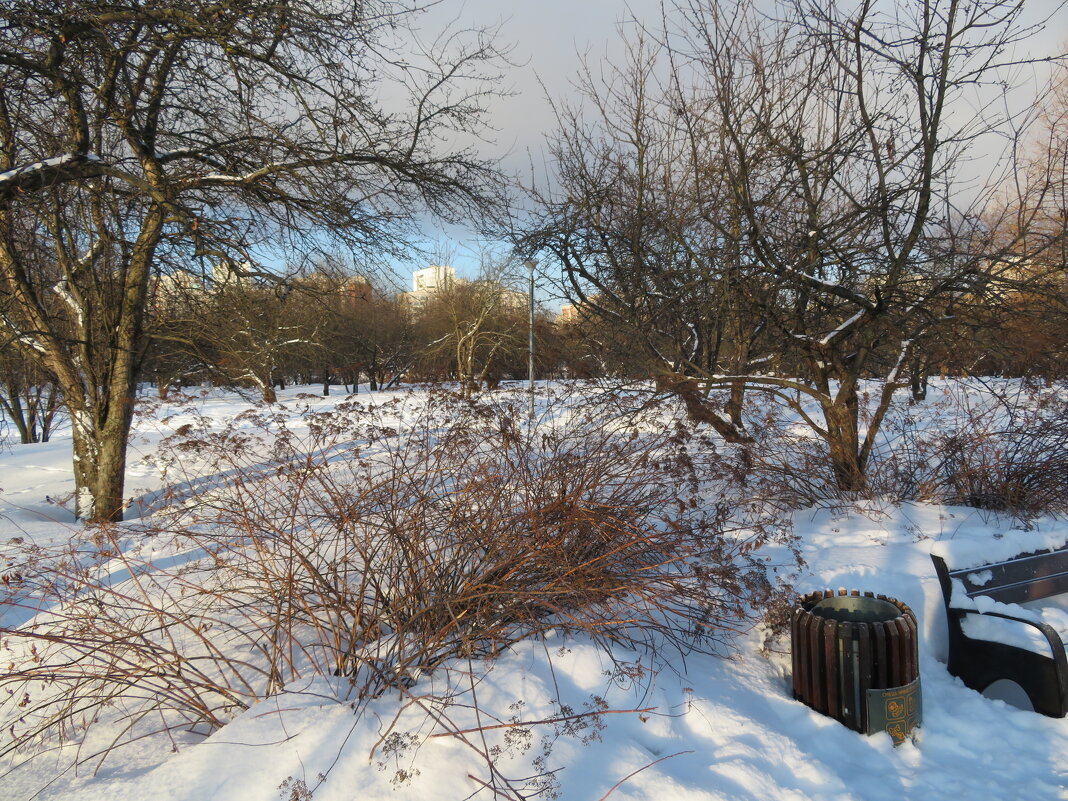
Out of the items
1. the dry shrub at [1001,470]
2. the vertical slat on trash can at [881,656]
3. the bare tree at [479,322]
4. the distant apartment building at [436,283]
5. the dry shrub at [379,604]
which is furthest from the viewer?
the distant apartment building at [436,283]

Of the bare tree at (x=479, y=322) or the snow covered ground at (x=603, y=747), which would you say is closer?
the snow covered ground at (x=603, y=747)

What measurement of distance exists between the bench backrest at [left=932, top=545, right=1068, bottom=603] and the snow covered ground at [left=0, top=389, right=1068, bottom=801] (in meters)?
0.18

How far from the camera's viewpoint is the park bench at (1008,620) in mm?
2873

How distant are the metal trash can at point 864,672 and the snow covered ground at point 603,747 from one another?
7 centimetres

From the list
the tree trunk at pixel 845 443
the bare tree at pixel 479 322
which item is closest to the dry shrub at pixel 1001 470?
the tree trunk at pixel 845 443

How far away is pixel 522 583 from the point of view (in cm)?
304

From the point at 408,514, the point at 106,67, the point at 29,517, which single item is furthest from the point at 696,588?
the point at 29,517

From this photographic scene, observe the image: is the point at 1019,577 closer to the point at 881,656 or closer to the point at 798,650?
the point at 881,656

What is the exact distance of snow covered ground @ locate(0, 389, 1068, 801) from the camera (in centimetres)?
217

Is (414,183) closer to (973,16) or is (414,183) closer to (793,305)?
(793,305)

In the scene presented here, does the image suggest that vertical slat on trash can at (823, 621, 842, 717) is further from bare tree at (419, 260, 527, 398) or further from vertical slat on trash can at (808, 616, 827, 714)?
bare tree at (419, 260, 527, 398)

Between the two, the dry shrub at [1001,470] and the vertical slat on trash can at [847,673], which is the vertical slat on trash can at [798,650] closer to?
the vertical slat on trash can at [847,673]

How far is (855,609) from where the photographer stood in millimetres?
3127

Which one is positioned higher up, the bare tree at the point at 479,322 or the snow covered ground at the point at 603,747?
the bare tree at the point at 479,322
